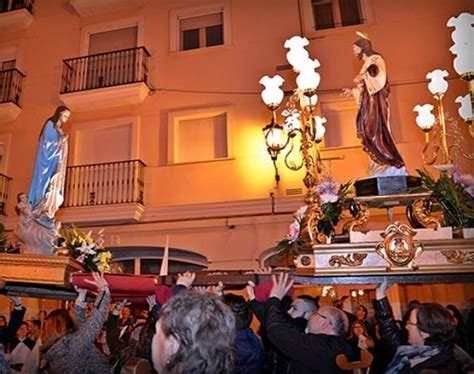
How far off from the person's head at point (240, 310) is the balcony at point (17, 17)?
10839mm

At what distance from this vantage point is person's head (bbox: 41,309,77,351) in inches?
121

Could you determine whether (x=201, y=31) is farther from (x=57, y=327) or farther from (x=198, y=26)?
(x=57, y=327)

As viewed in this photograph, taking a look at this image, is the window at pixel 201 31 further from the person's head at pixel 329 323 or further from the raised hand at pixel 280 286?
the person's head at pixel 329 323

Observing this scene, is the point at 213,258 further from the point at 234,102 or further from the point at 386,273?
the point at 386,273

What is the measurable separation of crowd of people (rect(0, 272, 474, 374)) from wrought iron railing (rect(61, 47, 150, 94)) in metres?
7.34

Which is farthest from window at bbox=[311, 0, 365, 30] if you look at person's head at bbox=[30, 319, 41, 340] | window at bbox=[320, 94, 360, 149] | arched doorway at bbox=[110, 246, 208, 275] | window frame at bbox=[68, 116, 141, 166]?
person's head at bbox=[30, 319, 41, 340]

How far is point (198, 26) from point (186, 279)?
8546mm

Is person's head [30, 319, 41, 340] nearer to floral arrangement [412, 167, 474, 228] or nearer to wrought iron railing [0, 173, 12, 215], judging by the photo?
wrought iron railing [0, 173, 12, 215]

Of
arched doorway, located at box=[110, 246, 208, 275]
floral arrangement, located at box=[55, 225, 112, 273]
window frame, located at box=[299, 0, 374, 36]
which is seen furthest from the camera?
arched doorway, located at box=[110, 246, 208, 275]

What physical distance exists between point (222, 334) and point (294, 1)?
941 centimetres

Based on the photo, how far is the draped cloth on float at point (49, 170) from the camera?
4.54 meters

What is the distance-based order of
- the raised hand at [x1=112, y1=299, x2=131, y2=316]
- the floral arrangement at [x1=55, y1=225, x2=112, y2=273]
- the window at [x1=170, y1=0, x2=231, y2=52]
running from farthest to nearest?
the window at [x1=170, y1=0, x2=231, y2=52] < the floral arrangement at [x1=55, y1=225, x2=112, y2=273] < the raised hand at [x1=112, y1=299, x2=131, y2=316]

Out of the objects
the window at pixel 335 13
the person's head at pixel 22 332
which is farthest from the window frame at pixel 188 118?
the person's head at pixel 22 332

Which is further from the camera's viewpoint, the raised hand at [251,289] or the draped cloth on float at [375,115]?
the draped cloth on float at [375,115]
